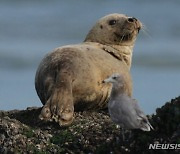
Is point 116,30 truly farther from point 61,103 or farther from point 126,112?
point 126,112

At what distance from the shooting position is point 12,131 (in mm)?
11617

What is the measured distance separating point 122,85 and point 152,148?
1.07 m

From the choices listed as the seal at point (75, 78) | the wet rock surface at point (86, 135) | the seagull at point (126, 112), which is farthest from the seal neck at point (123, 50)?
the seagull at point (126, 112)

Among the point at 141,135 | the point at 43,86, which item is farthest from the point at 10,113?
the point at 141,135

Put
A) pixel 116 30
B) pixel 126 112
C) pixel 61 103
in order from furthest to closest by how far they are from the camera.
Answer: pixel 116 30 → pixel 61 103 → pixel 126 112

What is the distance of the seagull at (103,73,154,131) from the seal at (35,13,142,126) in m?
1.49

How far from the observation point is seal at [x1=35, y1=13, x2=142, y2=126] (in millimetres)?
12641

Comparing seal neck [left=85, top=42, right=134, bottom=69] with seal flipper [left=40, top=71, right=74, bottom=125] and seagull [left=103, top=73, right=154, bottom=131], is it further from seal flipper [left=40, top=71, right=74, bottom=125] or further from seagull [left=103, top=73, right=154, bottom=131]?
seagull [left=103, top=73, right=154, bottom=131]

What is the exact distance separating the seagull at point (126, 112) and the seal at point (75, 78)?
149 centimetres

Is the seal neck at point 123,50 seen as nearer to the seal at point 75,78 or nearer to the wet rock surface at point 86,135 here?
the seal at point 75,78

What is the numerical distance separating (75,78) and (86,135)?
1.90 meters

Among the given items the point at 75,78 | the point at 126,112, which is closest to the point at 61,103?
the point at 75,78

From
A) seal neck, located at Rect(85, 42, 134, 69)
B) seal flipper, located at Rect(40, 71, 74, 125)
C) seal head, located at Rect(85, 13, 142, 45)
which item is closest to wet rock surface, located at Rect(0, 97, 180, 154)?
seal flipper, located at Rect(40, 71, 74, 125)

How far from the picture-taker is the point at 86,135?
11.5 m
